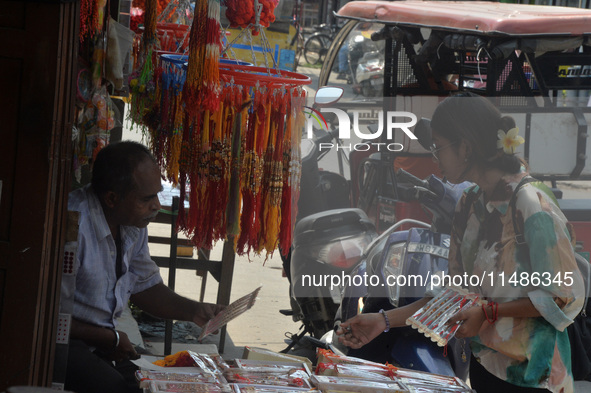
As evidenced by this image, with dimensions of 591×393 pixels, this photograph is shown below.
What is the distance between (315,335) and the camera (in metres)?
4.43

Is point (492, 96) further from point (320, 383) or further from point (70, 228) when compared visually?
point (70, 228)

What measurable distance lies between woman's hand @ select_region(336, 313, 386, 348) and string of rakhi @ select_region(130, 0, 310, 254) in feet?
1.83

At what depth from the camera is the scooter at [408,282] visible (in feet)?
10.7

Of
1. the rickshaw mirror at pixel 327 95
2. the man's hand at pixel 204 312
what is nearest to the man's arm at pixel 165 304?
the man's hand at pixel 204 312

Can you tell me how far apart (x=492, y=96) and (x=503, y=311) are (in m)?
2.52

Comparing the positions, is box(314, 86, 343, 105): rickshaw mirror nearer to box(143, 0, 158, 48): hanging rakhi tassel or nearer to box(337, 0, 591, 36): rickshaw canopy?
box(337, 0, 591, 36): rickshaw canopy

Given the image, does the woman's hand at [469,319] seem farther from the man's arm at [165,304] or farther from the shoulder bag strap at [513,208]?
the man's arm at [165,304]

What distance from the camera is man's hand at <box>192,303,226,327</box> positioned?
2979 mm

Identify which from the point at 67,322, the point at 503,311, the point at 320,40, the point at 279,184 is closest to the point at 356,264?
the point at 279,184

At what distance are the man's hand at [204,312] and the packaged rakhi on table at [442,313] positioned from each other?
2.77 ft

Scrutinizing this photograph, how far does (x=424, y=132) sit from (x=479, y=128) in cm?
213

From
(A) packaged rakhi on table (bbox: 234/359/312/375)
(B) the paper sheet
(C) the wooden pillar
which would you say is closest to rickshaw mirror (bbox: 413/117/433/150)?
(B) the paper sheet

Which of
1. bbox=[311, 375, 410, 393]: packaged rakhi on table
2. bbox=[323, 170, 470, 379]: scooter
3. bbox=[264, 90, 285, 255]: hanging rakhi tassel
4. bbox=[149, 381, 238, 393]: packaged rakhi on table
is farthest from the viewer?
bbox=[323, 170, 470, 379]: scooter

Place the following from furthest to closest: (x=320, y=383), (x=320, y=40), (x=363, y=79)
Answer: (x=320, y=40), (x=363, y=79), (x=320, y=383)
